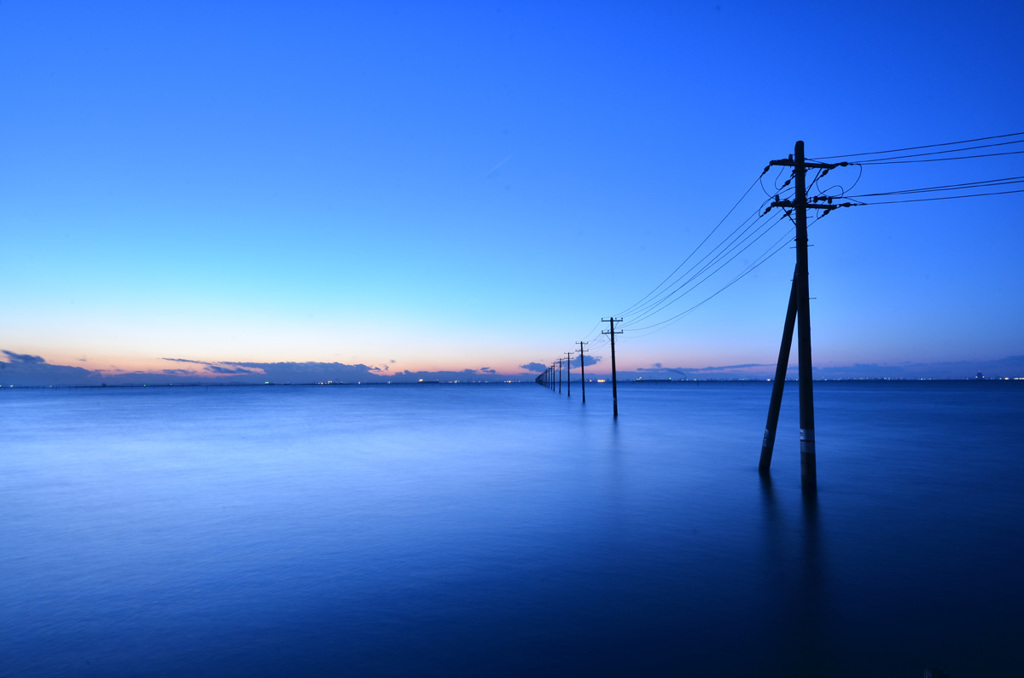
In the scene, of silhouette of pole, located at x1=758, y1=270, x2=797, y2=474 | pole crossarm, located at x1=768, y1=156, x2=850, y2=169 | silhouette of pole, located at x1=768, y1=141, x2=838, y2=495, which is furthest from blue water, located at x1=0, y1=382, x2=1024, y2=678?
pole crossarm, located at x1=768, y1=156, x2=850, y2=169

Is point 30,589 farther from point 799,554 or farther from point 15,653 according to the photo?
point 799,554

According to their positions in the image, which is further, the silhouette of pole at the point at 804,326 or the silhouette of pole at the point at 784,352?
the silhouette of pole at the point at 784,352

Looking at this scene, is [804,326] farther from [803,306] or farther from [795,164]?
[795,164]

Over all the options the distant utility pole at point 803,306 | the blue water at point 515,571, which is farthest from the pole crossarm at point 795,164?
the blue water at point 515,571

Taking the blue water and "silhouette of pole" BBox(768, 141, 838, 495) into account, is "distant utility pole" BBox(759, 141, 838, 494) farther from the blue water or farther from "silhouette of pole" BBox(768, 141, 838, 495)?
the blue water

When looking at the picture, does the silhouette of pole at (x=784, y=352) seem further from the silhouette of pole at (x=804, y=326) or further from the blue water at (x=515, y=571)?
the blue water at (x=515, y=571)

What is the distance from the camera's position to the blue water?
7.48 metres

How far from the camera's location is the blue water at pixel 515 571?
7484 millimetres

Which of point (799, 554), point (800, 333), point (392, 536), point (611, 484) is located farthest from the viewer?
point (611, 484)

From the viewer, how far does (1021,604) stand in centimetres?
902

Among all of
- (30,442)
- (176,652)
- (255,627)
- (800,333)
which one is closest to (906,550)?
(800,333)

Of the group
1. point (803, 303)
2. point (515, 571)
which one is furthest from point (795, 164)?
point (515, 571)

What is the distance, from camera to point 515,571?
11.0m

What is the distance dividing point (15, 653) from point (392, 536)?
24.0ft
